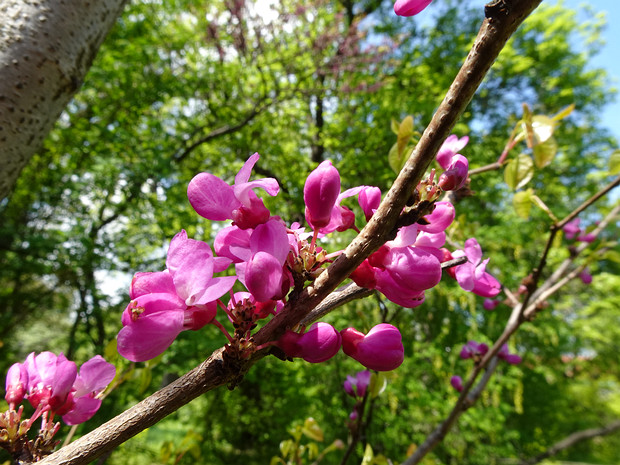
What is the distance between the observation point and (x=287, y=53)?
526cm

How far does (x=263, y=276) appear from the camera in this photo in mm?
428

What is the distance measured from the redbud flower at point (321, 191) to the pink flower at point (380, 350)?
181 millimetres

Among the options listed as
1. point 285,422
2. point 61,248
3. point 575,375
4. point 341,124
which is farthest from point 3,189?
point 575,375

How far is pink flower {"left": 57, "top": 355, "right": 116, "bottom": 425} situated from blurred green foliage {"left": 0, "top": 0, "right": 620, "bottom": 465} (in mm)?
775

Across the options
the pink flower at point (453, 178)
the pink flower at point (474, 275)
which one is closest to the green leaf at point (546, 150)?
the pink flower at point (474, 275)

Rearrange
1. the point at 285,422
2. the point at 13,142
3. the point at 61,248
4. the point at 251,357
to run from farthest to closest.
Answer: the point at 285,422 < the point at 61,248 < the point at 13,142 < the point at 251,357

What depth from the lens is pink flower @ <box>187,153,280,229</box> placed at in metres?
0.50

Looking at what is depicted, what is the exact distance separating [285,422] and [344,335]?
3.63 m

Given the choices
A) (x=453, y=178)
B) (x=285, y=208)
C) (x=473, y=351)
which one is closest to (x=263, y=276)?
(x=453, y=178)

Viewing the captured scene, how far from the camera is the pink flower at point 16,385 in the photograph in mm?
656

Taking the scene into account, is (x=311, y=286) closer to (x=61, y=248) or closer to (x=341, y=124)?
(x=61, y=248)

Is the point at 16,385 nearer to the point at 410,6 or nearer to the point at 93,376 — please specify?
the point at 93,376

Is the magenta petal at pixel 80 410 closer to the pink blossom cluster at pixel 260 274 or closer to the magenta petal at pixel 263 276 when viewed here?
the pink blossom cluster at pixel 260 274

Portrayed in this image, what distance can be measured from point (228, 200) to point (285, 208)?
11.6 feet
